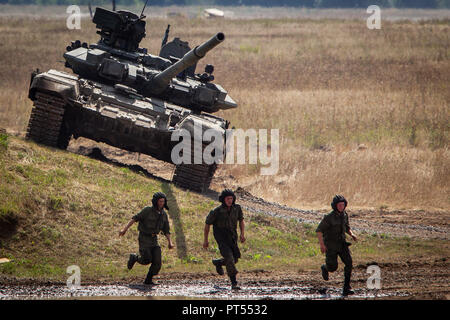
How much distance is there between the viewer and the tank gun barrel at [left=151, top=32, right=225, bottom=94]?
17.8m

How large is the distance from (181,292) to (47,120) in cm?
887

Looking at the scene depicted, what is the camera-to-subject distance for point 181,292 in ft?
37.9

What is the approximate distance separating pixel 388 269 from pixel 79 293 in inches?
245

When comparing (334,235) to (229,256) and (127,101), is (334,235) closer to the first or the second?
(229,256)

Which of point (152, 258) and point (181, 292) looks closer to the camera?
point (181, 292)

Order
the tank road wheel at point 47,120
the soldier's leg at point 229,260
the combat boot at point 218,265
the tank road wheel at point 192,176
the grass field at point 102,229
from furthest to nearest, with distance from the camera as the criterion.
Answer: the tank road wheel at point 192,176
the tank road wheel at point 47,120
the grass field at point 102,229
the combat boot at point 218,265
the soldier's leg at point 229,260

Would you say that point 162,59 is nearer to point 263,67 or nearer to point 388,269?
point 388,269

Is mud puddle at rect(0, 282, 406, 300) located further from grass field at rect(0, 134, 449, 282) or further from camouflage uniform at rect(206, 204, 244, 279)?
grass field at rect(0, 134, 449, 282)

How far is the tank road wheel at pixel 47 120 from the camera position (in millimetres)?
18844

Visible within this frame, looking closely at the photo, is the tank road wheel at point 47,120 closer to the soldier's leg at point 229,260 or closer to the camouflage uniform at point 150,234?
the camouflage uniform at point 150,234

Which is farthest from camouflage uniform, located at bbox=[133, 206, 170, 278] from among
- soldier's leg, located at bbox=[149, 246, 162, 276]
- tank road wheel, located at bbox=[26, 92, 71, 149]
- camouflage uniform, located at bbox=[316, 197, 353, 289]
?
tank road wheel, located at bbox=[26, 92, 71, 149]

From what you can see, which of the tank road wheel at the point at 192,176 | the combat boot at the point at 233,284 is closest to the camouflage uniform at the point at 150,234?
the combat boot at the point at 233,284

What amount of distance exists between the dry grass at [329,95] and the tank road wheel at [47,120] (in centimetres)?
710

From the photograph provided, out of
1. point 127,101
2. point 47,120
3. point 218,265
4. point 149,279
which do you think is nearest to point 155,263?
point 149,279
